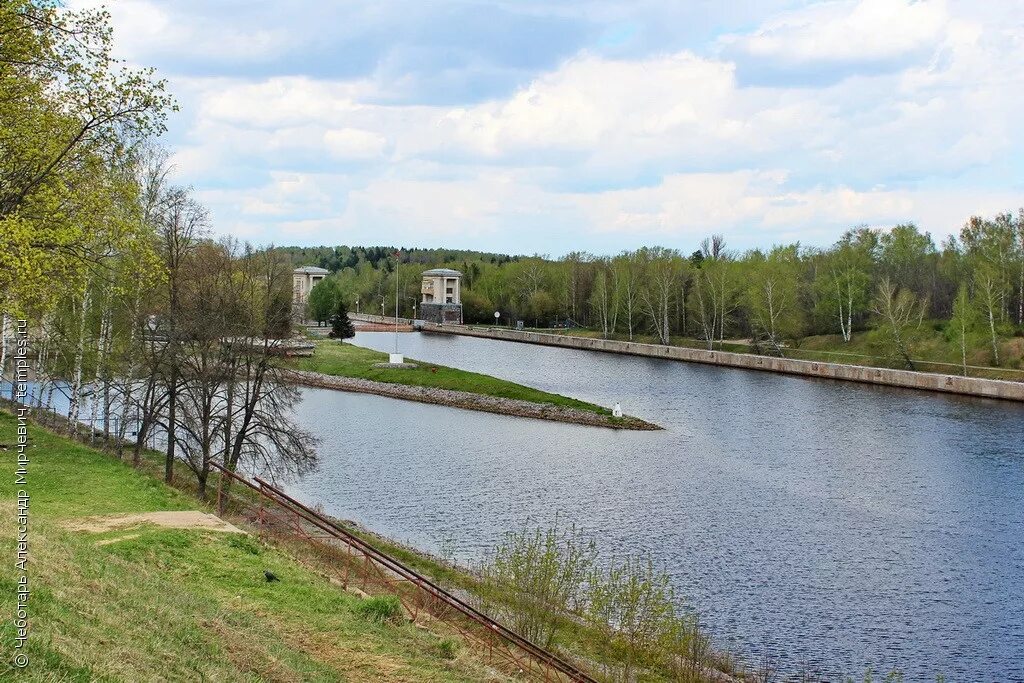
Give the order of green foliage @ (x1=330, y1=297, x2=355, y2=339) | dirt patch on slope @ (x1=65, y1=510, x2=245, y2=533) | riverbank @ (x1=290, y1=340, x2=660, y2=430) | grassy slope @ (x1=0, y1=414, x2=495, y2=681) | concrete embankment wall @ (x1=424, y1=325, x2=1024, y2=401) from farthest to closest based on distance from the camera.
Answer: green foliage @ (x1=330, y1=297, x2=355, y2=339), concrete embankment wall @ (x1=424, y1=325, x2=1024, y2=401), riverbank @ (x1=290, y1=340, x2=660, y2=430), dirt patch on slope @ (x1=65, y1=510, x2=245, y2=533), grassy slope @ (x1=0, y1=414, x2=495, y2=681)

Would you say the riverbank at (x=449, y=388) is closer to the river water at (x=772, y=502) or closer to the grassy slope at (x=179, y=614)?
the river water at (x=772, y=502)

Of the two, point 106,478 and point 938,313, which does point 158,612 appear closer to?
point 106,478

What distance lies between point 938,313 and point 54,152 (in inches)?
4175

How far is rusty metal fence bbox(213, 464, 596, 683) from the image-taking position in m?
18.0

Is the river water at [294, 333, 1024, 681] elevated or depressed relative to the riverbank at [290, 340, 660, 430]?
depressed

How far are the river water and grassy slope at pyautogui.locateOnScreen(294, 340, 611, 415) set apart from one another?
14.6 ft

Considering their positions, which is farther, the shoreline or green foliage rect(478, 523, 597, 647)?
the shoreline

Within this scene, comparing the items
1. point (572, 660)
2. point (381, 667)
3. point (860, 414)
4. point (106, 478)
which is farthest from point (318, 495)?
point (860, 414)

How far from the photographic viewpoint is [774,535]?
32.7m

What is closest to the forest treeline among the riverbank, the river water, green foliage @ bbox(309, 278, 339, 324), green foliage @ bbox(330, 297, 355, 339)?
green foliage @ bbox(309, 278, 339, 324)

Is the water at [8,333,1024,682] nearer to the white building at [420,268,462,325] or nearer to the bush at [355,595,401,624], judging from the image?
the bush at [355,595,401,624]

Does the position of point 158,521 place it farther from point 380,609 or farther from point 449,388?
point 449,388

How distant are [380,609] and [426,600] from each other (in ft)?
12.8

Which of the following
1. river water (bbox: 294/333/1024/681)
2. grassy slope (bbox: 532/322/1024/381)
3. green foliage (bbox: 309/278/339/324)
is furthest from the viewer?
green foliage (bbox: 309/278/339/324)
